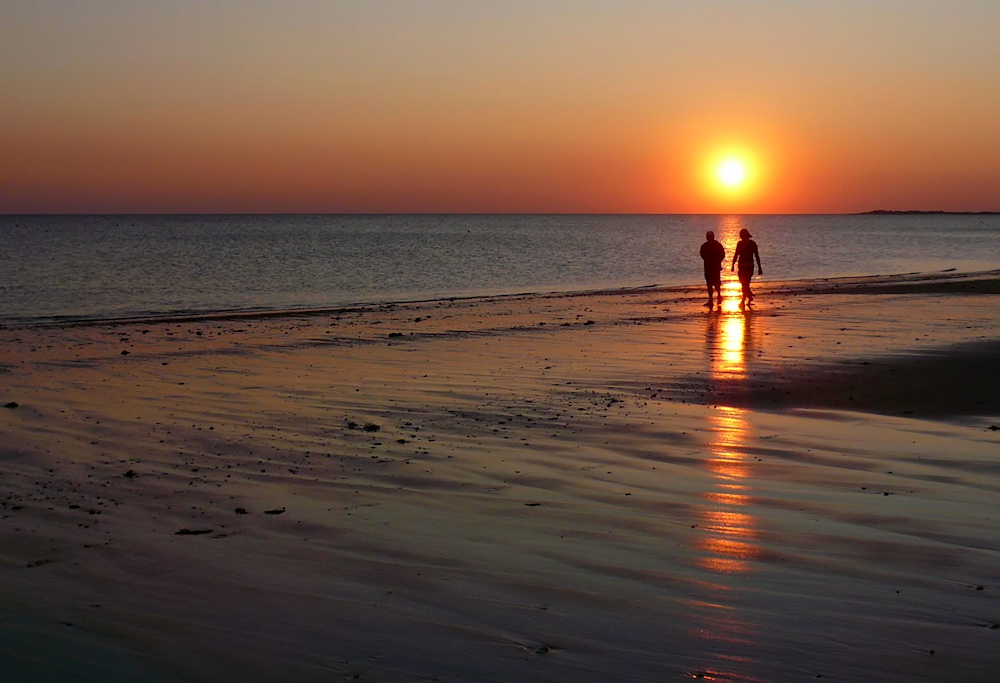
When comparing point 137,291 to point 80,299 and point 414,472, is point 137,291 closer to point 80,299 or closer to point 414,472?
point 80,299

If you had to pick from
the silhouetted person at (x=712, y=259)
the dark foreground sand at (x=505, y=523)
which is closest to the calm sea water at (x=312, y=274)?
the silhouetted person at (x=712, y=259)

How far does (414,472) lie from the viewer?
8117 mm

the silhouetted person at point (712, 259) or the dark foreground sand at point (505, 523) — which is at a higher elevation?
the silhouetted person at point (712, 259)

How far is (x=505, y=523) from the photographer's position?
6629mm

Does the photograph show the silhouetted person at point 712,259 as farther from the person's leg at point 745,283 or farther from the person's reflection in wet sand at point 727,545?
the person's reflection in wet sand at point 727,545

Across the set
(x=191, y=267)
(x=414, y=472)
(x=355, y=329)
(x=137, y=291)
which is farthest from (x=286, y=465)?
(x=191, y=267)

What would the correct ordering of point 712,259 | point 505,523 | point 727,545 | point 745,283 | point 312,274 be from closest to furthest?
point 727,545 → point 505,523 → point 745,283 → point 712,259 → point 312,274

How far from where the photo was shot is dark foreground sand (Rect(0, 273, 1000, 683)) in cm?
460

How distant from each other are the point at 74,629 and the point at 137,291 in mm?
41635

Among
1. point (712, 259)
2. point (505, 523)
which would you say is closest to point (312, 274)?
point (712, 259)

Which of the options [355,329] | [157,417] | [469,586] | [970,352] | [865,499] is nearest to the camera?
[469,586]

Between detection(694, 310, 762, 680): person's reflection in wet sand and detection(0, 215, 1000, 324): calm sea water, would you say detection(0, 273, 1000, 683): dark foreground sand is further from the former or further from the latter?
detection(0, 215, 1000, 324): calm sea water

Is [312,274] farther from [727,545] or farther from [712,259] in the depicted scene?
[727,545]

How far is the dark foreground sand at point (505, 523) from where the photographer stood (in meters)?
4.60
